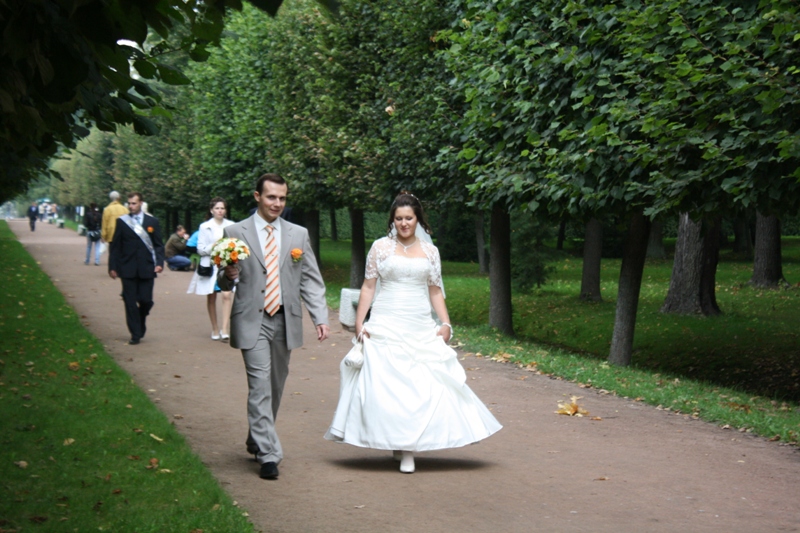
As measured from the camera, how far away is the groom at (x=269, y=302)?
7.18m

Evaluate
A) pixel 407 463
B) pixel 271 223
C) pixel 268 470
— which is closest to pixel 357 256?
pixel 271 223

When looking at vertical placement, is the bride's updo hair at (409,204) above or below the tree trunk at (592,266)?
above

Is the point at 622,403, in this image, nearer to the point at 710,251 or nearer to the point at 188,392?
the point at 188,392

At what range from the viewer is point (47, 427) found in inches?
330

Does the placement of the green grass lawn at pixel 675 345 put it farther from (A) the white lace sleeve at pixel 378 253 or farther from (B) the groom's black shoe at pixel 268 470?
(B) the groom's black shoe at pixel 268 470

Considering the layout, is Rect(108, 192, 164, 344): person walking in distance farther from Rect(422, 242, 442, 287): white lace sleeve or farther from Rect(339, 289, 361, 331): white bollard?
Rect(422, 242, 442, 287): white lace sleeve

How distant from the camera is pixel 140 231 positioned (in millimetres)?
14227

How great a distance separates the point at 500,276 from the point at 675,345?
3.40m

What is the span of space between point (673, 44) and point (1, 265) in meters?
21.9

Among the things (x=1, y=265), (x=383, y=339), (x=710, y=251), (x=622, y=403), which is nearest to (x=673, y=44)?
(x=622, y=403)

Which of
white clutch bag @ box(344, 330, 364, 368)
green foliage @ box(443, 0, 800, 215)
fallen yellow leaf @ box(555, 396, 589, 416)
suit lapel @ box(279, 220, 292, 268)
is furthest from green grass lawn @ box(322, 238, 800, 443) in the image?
suit lapel @ box(279, 220, 292, 268)

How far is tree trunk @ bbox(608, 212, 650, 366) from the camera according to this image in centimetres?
1475

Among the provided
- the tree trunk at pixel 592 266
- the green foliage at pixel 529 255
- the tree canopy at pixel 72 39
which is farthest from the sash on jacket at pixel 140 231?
the green foliage at pixel 529 255

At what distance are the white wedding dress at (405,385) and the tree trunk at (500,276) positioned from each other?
11254 mm
